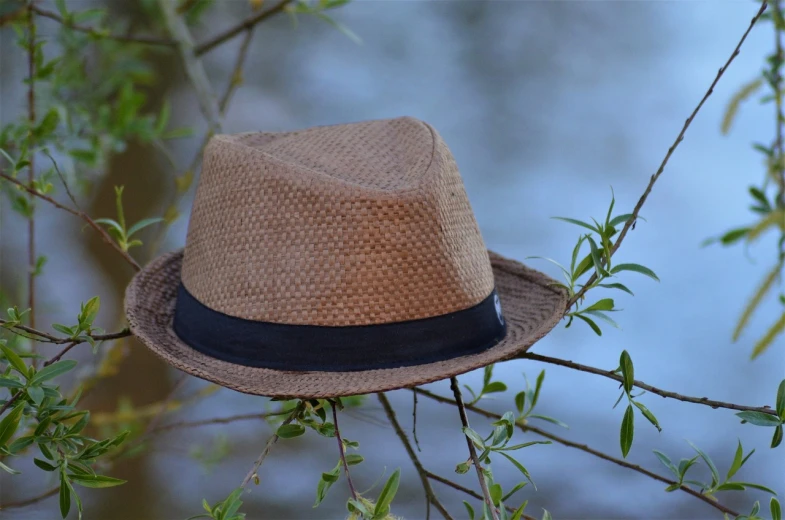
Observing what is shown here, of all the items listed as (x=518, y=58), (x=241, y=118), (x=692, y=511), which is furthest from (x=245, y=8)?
(x=692, y=511)

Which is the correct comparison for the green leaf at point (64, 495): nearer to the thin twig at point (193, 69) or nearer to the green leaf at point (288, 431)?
the green leaf at point (288, 431)

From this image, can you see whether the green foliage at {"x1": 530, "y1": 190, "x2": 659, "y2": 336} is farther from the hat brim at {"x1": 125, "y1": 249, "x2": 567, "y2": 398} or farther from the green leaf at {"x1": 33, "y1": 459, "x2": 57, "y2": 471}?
the green leaf at {"x1": 33, "y1": 459, "x2": 57, "y2": 471}

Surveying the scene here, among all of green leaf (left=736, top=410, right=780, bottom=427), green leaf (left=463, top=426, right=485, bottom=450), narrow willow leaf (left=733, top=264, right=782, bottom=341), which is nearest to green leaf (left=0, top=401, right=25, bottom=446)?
green leaf (left=463, top=426, right=485, bottom=450)

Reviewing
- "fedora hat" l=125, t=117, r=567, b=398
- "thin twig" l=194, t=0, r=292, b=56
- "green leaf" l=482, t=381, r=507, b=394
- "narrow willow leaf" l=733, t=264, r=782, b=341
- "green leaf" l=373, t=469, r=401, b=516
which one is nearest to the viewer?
"green leaf" l=373, t=469, r=401, b=516

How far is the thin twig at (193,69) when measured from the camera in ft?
3.69

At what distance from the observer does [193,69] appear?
45.5 inches

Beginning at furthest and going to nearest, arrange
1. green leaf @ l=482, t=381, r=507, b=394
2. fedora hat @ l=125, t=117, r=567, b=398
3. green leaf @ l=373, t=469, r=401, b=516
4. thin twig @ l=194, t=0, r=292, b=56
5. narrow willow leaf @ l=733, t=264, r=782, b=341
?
thin twig @ l=194, t=0, r=292, b=56 < narrow willow leaf @ l=733, t=264, r=782, b=341 < green leaf @ l=482, t=381, r=507, b=394 < fedora hat @ l=125, t=117, r=567, b=398 < green leaf @ l=373, t=469, r=401, b=516

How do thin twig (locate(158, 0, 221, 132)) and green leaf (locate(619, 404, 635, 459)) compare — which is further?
thin twig (locate(158, 0, 221, 132))

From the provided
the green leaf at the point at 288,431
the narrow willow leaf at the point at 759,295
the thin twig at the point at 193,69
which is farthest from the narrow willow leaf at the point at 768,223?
the thin twig at the point at 193,69

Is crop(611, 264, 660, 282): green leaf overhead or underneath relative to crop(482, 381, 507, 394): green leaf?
overhead

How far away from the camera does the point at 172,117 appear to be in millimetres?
2248

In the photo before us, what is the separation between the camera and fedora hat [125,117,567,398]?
677 mm

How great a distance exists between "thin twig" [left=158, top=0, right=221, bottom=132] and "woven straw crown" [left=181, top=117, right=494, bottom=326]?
37 centimetres

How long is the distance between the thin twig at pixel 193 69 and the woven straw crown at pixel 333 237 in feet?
1.23
